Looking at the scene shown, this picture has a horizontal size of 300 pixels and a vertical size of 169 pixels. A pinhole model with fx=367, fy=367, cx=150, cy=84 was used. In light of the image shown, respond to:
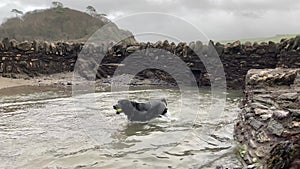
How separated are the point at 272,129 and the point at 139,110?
3747mm

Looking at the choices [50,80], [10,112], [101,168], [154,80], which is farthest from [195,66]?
[101,168]

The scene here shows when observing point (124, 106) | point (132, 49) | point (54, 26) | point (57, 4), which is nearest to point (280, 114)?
point (124, 106)

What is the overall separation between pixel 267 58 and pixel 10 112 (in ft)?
35.7

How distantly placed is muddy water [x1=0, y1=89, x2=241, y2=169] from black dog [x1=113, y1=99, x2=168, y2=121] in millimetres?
181

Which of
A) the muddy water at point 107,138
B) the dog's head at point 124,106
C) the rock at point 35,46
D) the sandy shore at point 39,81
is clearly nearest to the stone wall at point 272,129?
the muddy water at point 107,138

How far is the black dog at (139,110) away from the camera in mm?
7863

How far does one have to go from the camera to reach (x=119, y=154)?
562cm

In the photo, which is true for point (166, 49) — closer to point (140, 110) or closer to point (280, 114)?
point (140, 110)

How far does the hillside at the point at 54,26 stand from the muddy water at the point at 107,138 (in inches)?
1010

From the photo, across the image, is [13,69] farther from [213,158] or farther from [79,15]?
[79,15]

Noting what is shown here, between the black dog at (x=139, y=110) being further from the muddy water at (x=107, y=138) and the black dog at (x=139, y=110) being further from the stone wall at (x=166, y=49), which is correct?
the stone wall at (x=166, y=49)

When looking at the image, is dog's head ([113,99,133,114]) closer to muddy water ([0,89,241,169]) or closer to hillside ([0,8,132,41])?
muddy water ([0,89,241,169])

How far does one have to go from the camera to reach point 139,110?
7.94 metres

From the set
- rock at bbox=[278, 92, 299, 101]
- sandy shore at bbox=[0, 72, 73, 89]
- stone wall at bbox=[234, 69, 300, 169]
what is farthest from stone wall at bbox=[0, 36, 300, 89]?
rock at bbox=[278, 92, 299, 101]
